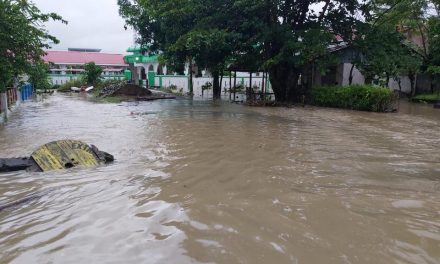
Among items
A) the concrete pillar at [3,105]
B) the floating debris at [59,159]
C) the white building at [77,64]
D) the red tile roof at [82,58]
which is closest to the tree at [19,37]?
the concrete pillar at [3,105]

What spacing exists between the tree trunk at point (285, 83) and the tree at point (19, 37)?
12245mm

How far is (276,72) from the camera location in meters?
22.2

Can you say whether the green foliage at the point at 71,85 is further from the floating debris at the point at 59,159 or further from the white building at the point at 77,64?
the floating debris at the point at 59,159

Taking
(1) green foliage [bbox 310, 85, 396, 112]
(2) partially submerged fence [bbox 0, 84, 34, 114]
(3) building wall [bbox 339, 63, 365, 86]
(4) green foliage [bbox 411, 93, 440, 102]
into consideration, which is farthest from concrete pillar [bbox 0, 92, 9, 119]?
(4) green foliage [bbox 411, 93, 440, 102]

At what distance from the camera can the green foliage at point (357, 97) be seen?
57.7ft

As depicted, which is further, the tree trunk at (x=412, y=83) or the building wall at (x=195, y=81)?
the building wall at (x=195, y=81)

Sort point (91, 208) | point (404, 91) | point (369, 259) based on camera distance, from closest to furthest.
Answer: point (369, 259) < point (91, 208) < point (404, 91)

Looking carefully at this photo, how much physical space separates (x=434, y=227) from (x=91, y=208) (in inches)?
153

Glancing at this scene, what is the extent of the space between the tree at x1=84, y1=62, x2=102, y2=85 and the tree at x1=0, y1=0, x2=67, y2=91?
2762 cm

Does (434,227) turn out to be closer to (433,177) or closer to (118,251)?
(433,177)

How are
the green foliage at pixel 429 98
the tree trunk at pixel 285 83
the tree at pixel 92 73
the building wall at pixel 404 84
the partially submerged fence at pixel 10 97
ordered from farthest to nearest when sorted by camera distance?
the tree at pixel 92 73 < the building wall at pixel 404 84 < the green foliage at pixel 429 98 < the tree trunk at pixel 285 83 < the partially submerged fence at pixel 10 97

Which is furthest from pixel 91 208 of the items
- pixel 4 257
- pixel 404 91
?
pixel 404 91

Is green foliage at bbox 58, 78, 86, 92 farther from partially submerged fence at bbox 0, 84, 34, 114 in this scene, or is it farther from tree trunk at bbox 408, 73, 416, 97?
tree trunk at bbox 408, 73, 416, 97

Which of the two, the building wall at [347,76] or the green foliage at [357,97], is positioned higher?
the building wall at [347,76]
